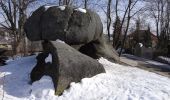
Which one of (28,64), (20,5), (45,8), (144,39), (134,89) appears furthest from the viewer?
(144,39)

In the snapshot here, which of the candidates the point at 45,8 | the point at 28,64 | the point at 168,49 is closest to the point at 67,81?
the point at 28,64

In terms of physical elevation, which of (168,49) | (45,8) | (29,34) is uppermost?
(45,8)

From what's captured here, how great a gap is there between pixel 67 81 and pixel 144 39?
4883cm

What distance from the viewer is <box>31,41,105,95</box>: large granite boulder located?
1176 centimetres

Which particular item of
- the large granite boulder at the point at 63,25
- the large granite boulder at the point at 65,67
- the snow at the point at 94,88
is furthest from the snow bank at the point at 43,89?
the large granite boulder at the point at 63,25

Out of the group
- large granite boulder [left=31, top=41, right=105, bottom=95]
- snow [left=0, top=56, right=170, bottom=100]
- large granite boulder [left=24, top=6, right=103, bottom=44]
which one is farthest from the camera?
large granite boulder [left=24, top=6, right=103, bottom=44]

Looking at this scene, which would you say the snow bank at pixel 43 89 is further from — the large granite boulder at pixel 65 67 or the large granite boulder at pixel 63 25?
the large granite boulder at pixel 63 25

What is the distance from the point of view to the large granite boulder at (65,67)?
11.8 meters

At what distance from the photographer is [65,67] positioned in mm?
12078

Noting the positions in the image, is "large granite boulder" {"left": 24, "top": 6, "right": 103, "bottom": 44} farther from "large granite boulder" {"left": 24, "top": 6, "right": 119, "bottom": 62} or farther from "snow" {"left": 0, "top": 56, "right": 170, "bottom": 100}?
"snow" {"left": 0, "top": 56, "right": 170, "bottom": 100}

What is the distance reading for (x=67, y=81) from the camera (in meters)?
11.8

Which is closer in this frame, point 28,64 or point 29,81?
point 29,81

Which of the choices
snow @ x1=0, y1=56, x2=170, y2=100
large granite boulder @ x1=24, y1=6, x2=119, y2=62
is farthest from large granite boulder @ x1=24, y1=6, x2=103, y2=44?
snow @ x1=0, y1=56, x2=170, y2=100

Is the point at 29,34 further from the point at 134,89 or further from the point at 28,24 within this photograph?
the point at 134,89
